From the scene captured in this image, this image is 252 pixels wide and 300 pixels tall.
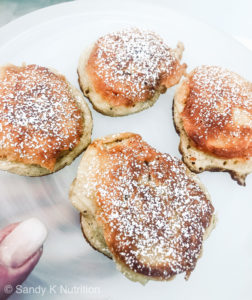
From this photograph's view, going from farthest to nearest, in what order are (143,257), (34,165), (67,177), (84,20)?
(84,20) < (67,177) < (34,165) < (143,257)

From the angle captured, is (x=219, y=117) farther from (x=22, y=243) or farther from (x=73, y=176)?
(x=22, y=243)

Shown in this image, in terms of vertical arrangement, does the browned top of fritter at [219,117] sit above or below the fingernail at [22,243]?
→ above

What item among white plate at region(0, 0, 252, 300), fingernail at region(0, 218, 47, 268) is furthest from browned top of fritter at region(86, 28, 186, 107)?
fingernail at region(0, 218, 47, 268)

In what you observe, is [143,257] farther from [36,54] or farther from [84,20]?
[84,20]

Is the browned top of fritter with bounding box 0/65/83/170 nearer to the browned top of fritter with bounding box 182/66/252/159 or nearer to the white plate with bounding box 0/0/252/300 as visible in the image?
the white plate with bounding box 0/0/252/300

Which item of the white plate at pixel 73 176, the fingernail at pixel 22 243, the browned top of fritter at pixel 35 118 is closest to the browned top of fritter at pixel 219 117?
the white plate at pixel 73 176

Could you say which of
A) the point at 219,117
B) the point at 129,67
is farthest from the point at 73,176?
the point at 219,117

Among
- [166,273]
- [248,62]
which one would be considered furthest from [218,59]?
[166,273]

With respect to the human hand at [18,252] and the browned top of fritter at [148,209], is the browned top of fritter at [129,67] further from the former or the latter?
the human hand at [18,252]
